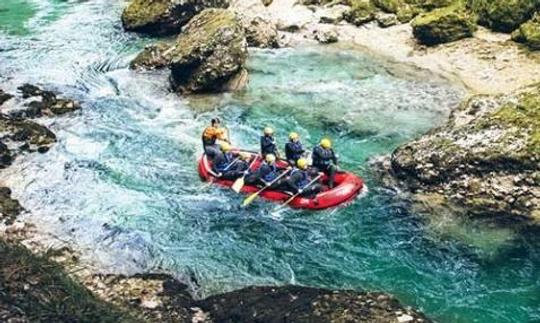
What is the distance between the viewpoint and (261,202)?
17.7 metres

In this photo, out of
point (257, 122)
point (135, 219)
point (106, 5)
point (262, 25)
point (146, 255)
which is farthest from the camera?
point (106, 5)

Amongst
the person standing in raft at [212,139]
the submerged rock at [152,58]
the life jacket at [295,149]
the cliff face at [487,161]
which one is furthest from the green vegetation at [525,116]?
the submerged rock at [152,58]

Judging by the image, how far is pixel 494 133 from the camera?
1747 centimetres

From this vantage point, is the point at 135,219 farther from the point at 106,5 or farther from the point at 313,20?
the point at 106,5

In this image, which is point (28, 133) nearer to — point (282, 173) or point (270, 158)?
point (270, 158)

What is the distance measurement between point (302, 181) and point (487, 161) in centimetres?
452

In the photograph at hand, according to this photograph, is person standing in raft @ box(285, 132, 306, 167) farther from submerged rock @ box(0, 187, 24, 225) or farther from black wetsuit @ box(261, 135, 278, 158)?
submerged rock @ box(0, 187, 24, 225)

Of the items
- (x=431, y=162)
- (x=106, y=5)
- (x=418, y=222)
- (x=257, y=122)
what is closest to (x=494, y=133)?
(x=431, y=162)

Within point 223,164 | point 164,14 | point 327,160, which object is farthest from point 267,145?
point 164,14

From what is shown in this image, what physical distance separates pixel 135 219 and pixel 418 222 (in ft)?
22.0

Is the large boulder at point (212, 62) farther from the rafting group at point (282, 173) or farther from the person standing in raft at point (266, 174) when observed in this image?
the person standing in raft at point (266, 174)

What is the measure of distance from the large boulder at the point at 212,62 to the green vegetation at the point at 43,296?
12.8m

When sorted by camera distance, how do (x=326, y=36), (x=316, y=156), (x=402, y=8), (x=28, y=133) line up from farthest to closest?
1. (x=402, y=8)
2. (x=326, y=36)
3. (x=28, y=133)
4. (x=316, y=156)

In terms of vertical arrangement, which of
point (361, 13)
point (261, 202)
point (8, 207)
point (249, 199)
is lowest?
point (261, 202)
